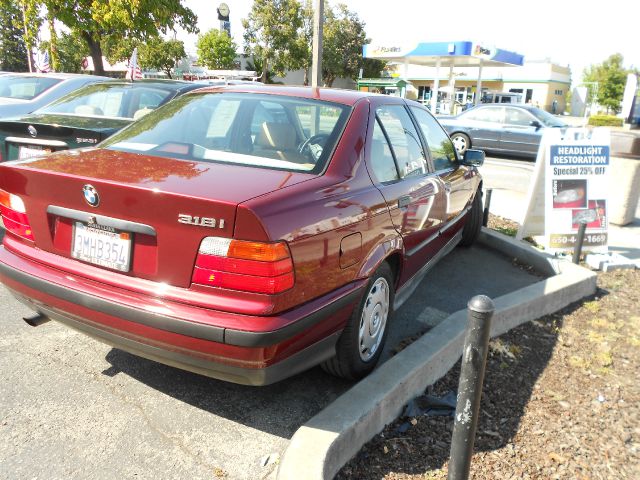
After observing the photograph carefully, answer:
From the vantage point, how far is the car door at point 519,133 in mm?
13797

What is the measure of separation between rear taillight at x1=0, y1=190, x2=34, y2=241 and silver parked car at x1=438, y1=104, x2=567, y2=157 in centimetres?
1204

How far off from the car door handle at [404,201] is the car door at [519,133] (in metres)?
11.6

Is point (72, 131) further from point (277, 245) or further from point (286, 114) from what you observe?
point (277, 245)

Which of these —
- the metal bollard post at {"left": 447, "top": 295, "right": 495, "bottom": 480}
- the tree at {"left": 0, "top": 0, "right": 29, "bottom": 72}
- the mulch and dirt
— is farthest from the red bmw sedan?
the tree at {"left": 0, "top": 0, "right": 29, "bottom": 72}

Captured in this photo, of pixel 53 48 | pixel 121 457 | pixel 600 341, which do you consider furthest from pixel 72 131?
pixel 53 48

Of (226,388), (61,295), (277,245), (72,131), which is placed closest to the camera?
(277,245)

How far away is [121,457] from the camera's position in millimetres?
2422

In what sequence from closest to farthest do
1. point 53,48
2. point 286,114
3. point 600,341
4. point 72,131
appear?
point 286,114
point 600,341
point 72,131
point 53,48

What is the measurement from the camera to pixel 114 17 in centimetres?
1559

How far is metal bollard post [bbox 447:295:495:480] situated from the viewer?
73.6 inches

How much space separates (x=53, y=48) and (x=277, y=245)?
19920mm

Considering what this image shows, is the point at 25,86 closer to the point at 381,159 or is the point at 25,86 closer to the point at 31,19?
the point at 381,159

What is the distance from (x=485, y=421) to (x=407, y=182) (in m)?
1.55

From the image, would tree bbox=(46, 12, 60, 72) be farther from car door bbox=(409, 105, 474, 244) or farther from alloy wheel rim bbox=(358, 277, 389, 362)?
alloy wheel rim bbox=(358, 277, 389, 362)
